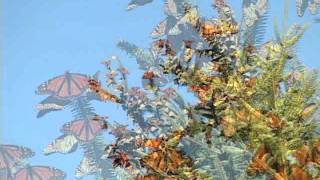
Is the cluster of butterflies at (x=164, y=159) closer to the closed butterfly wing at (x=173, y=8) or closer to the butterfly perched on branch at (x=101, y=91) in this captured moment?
the butterfly perched on branch at (x=101, y=91)

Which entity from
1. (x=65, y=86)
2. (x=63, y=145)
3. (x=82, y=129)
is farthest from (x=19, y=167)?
(x=82, y=129)

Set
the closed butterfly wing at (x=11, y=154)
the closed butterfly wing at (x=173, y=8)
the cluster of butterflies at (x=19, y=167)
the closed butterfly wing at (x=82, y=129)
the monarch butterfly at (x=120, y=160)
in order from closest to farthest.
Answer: the monarch butterfly at (x=120, y=160)
the closed butterfly wing at (x=173, y=8)
the closed butterfly wing at (x=82, y=129)
the closed butterfly wing at (x=11, y=154)
the cluster of butterflies at (x=19, y=167)

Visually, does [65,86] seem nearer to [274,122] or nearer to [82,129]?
[82,129]

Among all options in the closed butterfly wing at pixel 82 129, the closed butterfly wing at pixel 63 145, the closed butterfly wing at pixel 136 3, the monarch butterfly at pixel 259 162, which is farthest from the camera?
the closed butterfly wing at pixel 82 129

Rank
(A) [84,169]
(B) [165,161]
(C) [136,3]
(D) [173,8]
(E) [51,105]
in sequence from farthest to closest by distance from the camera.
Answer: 1. (E) [51,105]
2. (A) [84,169]
3. (C) [136,3]
4. (D) [173,8]
5. (B) [165,161]

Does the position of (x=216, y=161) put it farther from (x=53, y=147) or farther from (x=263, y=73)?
(x=53, y=147)

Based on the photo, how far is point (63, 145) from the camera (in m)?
30.3

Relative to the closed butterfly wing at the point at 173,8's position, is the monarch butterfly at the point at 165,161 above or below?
below

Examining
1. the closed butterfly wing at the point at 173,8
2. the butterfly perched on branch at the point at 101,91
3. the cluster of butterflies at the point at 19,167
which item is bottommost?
the butterfly perched on branch at the point at 101,91

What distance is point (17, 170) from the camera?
34.2m

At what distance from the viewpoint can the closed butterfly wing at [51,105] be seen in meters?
32.5

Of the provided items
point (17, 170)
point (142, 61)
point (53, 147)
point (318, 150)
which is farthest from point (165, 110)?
point (17, 170)

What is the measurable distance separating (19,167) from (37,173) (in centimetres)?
128

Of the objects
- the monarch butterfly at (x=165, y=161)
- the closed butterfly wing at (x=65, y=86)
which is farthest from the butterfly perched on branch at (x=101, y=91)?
the closed butterfly wing at (x=65, y=86)
